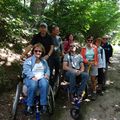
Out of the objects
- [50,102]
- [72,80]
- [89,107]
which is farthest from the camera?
[89,107]

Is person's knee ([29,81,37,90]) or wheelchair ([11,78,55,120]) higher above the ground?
person's knee ([29,81,37,90])

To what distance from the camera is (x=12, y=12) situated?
8.07 meters

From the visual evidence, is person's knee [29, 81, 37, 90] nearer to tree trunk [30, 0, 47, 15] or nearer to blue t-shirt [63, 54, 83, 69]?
blue t-shirt [63, 54, 83, 69]

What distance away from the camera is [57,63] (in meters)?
8.07

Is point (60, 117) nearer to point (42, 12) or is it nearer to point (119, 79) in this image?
point (119, 79)

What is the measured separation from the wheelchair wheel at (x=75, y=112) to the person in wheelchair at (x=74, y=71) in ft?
1.34

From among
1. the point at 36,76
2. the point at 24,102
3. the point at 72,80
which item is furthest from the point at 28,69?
the point at 72,80

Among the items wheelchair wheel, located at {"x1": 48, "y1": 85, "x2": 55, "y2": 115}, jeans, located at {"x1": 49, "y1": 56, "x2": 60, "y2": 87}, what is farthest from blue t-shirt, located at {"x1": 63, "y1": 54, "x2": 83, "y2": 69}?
wheelchair wheel, located at {"x1": 48, "y1": 85, "x2": 55, "y2": 115}

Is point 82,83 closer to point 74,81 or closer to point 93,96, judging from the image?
point 74,81

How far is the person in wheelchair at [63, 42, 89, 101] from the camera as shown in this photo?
7.17 m

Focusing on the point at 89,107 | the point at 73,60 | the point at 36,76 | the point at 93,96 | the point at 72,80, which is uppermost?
the point at 73,60

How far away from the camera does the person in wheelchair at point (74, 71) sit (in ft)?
23.5

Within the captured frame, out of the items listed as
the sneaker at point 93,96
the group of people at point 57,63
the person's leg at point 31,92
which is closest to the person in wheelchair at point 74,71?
the group of people at point 57,63

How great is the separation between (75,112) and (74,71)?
1.00m
